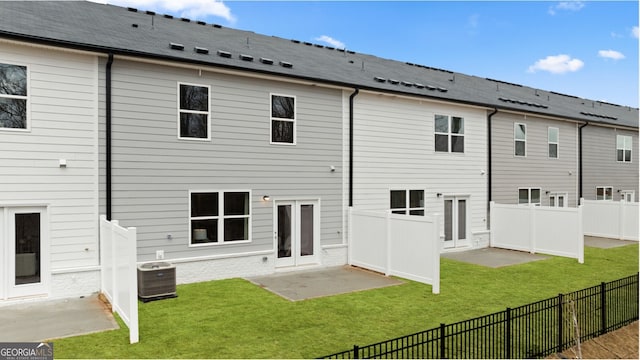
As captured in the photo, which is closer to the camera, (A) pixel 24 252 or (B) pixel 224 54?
(A) pixel 24 252

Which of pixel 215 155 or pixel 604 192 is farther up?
pixel 215 155

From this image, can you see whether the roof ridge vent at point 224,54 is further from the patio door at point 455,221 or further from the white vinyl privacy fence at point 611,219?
the white vinyl privacy fence at point 611,219

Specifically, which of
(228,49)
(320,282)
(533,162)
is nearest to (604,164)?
(533,162)

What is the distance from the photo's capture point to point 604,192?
2130 centimetres

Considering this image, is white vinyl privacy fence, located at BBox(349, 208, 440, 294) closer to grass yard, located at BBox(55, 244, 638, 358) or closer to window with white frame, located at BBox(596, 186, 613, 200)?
grass yard, located at BBox(55, 244, 638, 358)

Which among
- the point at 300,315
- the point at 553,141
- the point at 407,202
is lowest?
the point at 300,315

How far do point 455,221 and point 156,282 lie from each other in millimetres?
10922

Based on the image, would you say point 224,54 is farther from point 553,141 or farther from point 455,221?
point 553,141

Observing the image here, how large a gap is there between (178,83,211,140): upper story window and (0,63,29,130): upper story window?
10.2 feet

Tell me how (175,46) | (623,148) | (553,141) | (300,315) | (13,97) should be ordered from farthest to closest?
1. (623,148)
2. (553,141)
3. (175,46)
4. (13,97)
5. (300,315)

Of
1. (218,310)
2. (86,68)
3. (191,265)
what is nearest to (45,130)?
(86,68)

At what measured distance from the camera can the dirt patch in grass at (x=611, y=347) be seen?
6474 mm

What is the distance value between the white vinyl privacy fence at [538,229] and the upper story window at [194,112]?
1141 cm

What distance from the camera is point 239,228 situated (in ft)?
36.2
